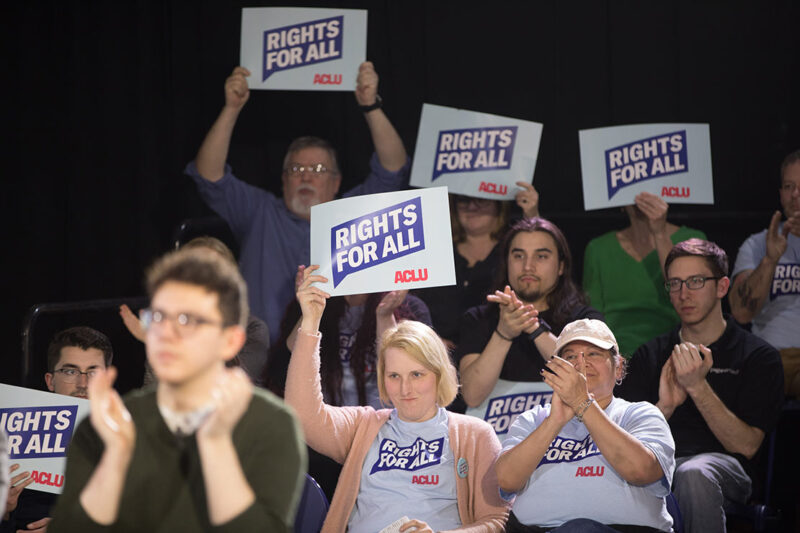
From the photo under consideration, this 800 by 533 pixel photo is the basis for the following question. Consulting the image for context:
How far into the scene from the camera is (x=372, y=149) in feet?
15.9

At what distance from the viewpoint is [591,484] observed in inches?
104

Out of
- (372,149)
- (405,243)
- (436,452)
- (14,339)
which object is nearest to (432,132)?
(372,149)

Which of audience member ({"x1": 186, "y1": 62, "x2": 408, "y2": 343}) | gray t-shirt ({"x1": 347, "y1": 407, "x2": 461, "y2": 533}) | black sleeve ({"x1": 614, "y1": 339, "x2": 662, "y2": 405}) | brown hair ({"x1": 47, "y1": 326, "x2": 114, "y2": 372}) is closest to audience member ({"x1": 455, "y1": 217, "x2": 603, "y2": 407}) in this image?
black sleeve ({"x1": 614, "y1": 339, "x2": 662, "y2": 405})

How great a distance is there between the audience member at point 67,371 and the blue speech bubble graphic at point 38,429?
0.31 m

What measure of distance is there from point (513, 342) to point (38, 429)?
1703mm

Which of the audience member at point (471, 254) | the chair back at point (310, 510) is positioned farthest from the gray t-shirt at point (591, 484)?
the audience member at point (471, 254)

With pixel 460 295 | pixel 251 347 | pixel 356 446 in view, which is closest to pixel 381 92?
pixel 460 295

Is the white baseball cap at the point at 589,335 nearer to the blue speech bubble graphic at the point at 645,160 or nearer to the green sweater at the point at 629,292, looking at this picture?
the green sweater at the point at 629,292

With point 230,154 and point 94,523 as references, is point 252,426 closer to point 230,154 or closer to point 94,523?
point 94,523

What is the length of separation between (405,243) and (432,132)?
57.6 inches

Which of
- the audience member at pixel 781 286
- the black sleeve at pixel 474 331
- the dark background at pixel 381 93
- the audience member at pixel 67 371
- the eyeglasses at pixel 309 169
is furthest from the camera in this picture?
the dark background at pixel 381 93

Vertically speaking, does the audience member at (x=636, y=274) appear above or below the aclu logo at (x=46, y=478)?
above

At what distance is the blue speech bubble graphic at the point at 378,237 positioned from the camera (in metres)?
2.66

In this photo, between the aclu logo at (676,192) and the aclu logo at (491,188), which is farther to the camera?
the aclu logo at (491,188)
